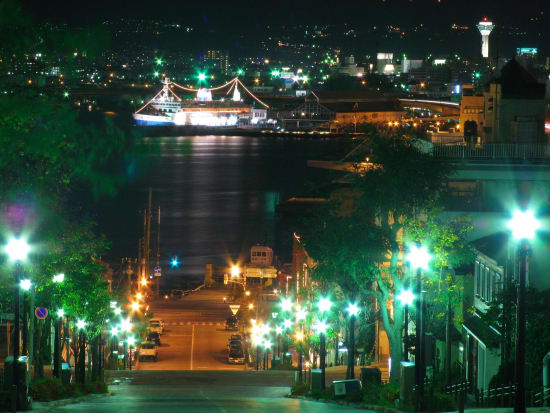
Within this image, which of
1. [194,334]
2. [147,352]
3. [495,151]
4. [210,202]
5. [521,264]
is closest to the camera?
[521,264]

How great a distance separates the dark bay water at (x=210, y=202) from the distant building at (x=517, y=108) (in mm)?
4877

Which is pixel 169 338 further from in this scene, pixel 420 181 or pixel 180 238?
pixel 180 238

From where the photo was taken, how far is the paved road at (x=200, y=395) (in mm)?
10836

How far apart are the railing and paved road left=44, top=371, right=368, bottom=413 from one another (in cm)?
689

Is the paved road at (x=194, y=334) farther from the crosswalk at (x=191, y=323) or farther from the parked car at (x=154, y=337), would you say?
the parked car at (x=154, y=337)

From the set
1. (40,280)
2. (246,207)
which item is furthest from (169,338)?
(246,207)

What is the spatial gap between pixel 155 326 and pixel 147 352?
14.0 feet

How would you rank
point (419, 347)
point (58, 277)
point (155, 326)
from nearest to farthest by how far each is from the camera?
point (419, 347) < point (58, 277) < point (155, 326)

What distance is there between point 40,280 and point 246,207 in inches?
2713

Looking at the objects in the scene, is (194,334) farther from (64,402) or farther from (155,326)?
(64,402)

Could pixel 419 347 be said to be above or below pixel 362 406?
above

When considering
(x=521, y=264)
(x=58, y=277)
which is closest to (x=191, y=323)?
(x=58, y=277)

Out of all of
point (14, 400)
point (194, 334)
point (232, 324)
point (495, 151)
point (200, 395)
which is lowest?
point (194, 334)

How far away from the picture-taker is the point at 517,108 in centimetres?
2603
